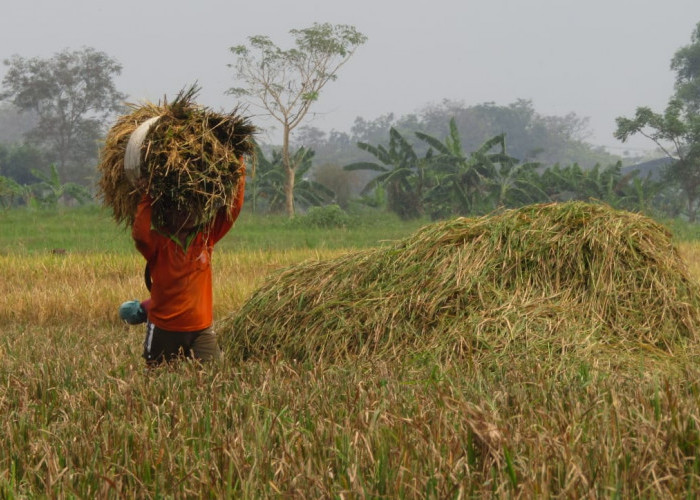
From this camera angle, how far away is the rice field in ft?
6.14

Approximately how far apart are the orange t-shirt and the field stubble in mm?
247

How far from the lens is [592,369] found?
3.32m

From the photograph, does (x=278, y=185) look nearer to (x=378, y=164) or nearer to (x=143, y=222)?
(x=378, y=164)

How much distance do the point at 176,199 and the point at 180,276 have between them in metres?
0.40

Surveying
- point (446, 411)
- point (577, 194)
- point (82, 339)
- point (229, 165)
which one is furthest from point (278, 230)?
point (446, 411)

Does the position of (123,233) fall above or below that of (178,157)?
below

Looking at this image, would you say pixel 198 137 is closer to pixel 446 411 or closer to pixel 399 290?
pixel 399 290

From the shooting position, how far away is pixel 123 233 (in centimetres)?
1716

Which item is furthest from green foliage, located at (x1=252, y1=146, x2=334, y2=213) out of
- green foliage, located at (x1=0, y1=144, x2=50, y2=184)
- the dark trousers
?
the dark trousers

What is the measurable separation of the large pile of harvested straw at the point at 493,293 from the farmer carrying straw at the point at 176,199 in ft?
1.75

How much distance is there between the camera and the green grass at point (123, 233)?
1439 cm

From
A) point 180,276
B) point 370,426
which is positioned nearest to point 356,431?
point 370,426

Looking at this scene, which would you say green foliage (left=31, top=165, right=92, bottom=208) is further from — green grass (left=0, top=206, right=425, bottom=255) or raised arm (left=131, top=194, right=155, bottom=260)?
raised arm (left=131, top=194, right=155, bottom=260)

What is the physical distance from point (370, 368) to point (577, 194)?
2246 cm
